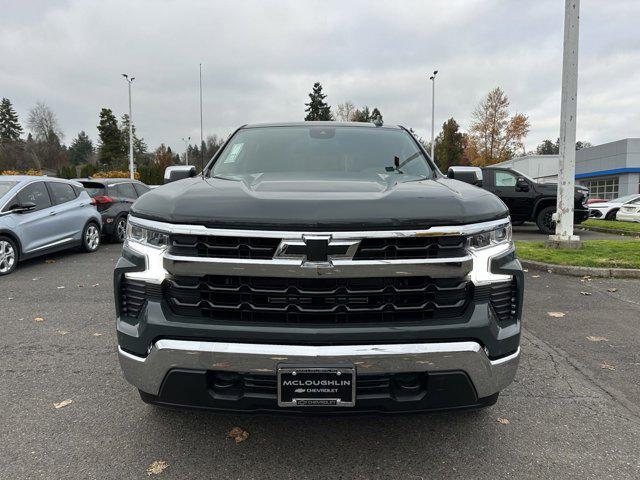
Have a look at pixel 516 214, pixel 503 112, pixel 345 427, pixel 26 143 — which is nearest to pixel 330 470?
pixel 345 427

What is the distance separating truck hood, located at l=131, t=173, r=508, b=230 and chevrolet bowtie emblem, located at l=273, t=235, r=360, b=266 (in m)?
0.06

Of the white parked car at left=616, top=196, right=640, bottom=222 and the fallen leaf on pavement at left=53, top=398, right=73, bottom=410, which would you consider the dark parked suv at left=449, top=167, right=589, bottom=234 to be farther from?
the fallen leaf on pavement at left=53, top=398, right=73, bottom=410

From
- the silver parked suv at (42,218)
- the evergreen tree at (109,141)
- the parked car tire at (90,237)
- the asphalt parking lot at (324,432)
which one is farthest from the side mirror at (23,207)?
the evergreen tree at (109,141)

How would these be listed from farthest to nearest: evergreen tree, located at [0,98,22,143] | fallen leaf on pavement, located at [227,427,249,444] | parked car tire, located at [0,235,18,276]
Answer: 1. evergreen tree, located at [0,98,22,143]
2. parked car tire, located at [0,235,18,276]
3. fallen leaf on pavement, located at [227,427,249,444]

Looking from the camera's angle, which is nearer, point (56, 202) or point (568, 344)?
point (568, 344)

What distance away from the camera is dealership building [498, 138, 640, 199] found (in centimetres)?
3503

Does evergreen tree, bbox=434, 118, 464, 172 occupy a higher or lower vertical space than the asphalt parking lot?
higher

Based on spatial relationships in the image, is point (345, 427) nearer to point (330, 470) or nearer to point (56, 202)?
point (330, 470)

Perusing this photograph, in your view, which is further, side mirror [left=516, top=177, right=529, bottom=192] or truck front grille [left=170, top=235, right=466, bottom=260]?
side mirror [left=516, top=177, right=529, bottom=192]

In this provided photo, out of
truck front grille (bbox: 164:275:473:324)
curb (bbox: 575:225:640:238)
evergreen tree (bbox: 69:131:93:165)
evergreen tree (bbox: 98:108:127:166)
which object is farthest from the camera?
evergreen tree (bbox: 69:131:93:165)

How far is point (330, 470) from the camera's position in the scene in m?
2.45

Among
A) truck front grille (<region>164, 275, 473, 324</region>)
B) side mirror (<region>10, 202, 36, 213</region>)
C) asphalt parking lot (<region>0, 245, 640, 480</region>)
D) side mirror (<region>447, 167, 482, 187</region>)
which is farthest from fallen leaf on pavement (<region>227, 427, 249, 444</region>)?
side mirror (<region>10, 202, 36, 213</region>)

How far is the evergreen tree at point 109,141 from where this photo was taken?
71938 millimetres

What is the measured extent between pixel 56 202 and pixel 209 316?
8278 mm
